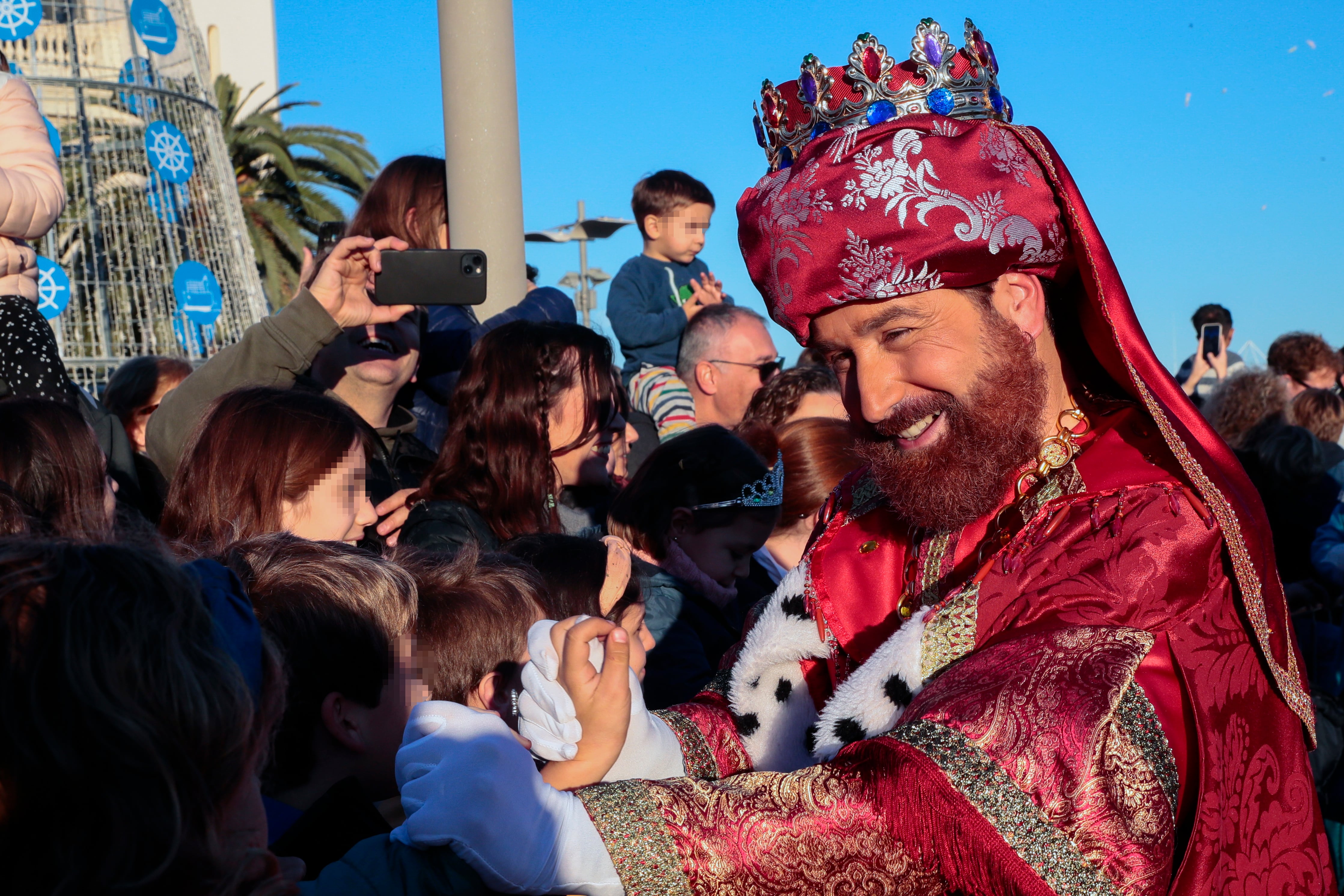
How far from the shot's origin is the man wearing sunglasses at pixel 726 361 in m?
5.50

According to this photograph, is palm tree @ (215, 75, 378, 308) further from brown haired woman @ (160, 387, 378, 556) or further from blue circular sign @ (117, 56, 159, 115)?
brown haired woman @ (160, 387, 378, 556)

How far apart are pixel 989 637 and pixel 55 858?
119cm

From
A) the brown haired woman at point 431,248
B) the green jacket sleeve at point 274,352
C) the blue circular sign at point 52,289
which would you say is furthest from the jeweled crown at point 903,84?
the blue circular sign at point 52,289

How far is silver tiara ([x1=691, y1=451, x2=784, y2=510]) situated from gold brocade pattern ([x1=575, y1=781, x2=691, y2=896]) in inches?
87.4

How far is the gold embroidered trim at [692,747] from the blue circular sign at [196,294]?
7713mm

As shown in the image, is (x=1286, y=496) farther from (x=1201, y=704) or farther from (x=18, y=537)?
(x=18, y=537)

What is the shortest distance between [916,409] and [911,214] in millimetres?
322

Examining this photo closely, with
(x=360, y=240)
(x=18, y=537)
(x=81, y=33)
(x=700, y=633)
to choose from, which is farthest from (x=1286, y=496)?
(x=81, y=33)

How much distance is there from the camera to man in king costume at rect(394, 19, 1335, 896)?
1.44 m

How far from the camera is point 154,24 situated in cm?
799

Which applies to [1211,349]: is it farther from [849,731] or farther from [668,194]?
[849,731]

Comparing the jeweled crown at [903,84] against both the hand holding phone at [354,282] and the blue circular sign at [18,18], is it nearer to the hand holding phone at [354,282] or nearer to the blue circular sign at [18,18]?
the hand holding phone at [354,282]

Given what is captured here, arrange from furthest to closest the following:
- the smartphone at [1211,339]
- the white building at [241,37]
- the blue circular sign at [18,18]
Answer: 1. the white building at [241,37]
2. the smartphone at [1211,339]
3. the blue circular sign at [18,18]

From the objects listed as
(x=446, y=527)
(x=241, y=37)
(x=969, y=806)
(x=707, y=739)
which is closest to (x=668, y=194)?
(x=446, y=527)
